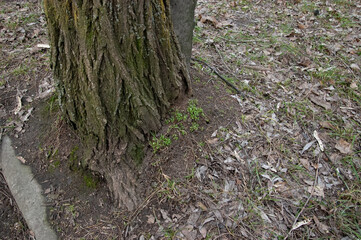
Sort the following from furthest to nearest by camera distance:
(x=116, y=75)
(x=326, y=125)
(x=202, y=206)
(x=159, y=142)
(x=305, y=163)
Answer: (x=326, y=125), (x=305, y=163), (x=159, y=142), (x=202, y=206), (x=116, y=75)

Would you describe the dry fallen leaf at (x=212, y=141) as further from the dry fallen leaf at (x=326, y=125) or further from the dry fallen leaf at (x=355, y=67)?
the dry fallen leaf at (x=355, y=67)

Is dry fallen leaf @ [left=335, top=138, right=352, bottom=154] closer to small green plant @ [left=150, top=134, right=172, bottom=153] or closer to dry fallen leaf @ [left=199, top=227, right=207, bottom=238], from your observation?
dry fallen leaf @ [left=199, top=227, right=207, bottom=238]

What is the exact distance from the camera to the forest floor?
215 cm

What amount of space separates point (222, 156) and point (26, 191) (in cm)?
186

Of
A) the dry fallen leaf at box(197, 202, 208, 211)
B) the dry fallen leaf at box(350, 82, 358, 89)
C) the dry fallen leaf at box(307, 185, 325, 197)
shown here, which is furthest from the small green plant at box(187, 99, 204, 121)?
the dry fallen leaf at box(350, 82, 358, 89)

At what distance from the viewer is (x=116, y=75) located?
6.36 feet

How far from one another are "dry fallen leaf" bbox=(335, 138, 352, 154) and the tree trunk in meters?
1.78

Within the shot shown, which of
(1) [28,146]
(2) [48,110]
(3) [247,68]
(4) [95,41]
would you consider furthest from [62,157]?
(3) [247,68]

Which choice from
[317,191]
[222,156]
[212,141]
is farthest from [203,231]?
[317,191]

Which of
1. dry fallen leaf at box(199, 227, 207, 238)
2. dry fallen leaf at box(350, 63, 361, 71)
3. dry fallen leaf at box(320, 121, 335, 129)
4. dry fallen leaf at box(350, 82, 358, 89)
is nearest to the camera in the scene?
dry fallen leaf at box(199, 227, 207, 238)

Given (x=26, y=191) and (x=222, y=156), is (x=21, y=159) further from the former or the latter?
(x=222, y=156)

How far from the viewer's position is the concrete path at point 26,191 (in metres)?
2.16

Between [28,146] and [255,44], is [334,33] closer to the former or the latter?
[255,44]

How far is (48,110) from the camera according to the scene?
264 cm
